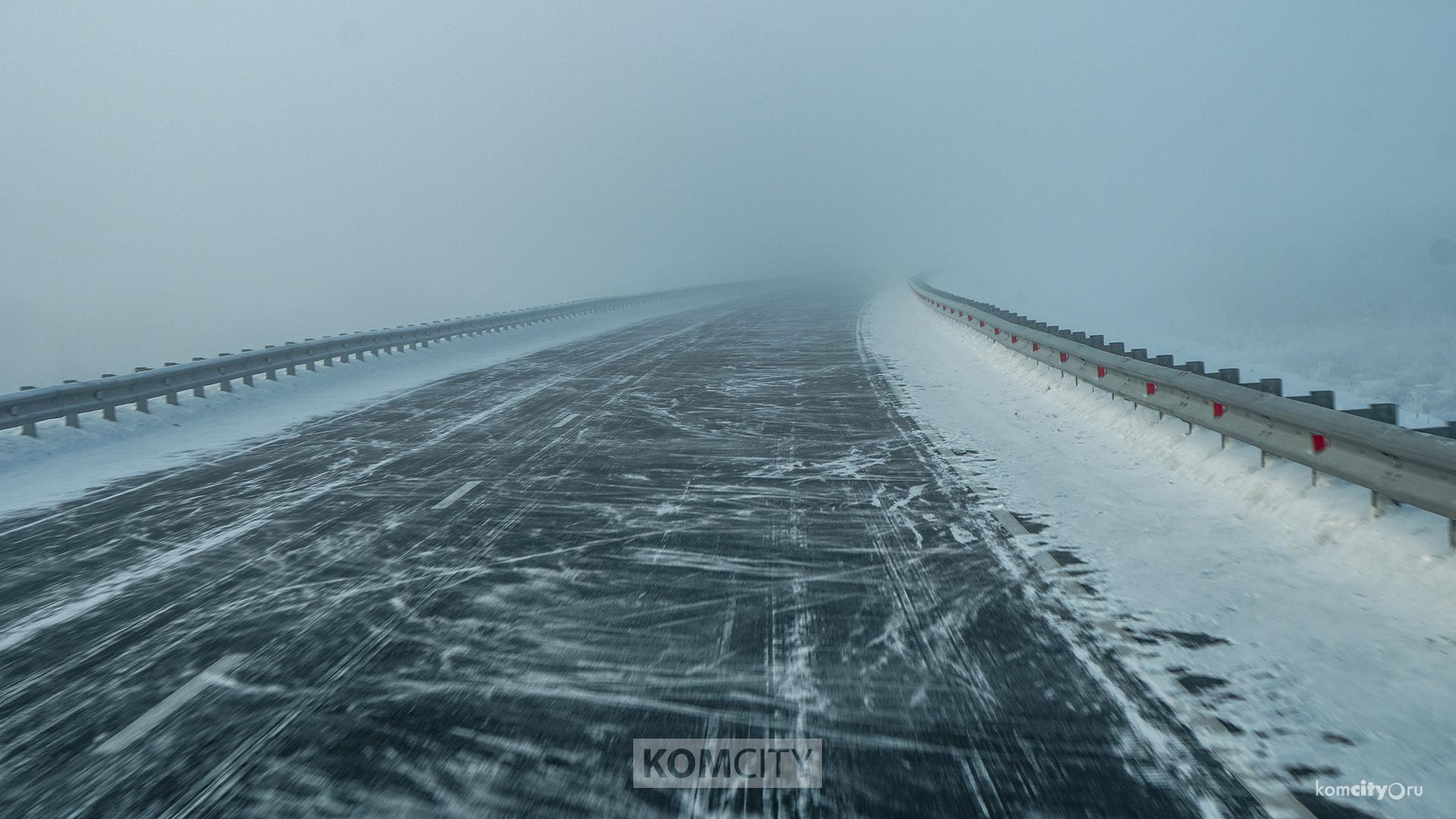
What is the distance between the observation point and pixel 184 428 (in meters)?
13.6

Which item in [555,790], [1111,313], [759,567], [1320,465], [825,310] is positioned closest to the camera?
[555,790]

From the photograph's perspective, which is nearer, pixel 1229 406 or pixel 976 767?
pixel 976 767

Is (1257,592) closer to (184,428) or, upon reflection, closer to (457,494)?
(457,494)

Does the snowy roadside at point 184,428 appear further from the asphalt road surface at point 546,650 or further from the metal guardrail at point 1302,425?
the metal guardrail at point 1302,425

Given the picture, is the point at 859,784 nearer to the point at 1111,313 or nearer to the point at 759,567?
the point at 759,567

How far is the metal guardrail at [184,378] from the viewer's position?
12.0 m

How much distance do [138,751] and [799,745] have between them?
2.68 m

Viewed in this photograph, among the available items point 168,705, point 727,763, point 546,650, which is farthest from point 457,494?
point 727,763

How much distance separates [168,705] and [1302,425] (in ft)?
23.5

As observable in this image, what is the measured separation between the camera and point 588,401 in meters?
14.5

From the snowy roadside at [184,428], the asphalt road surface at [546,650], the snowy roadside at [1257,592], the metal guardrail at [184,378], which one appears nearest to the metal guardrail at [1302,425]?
the snowy roadside at [1257,592]

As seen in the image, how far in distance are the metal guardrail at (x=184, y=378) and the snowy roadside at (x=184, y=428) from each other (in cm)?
23

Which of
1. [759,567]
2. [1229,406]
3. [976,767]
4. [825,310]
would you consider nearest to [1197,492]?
[1229,406]

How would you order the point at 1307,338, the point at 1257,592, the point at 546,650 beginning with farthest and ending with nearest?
the point at 1307,338
the point at 1257,592
the point at 546,650
